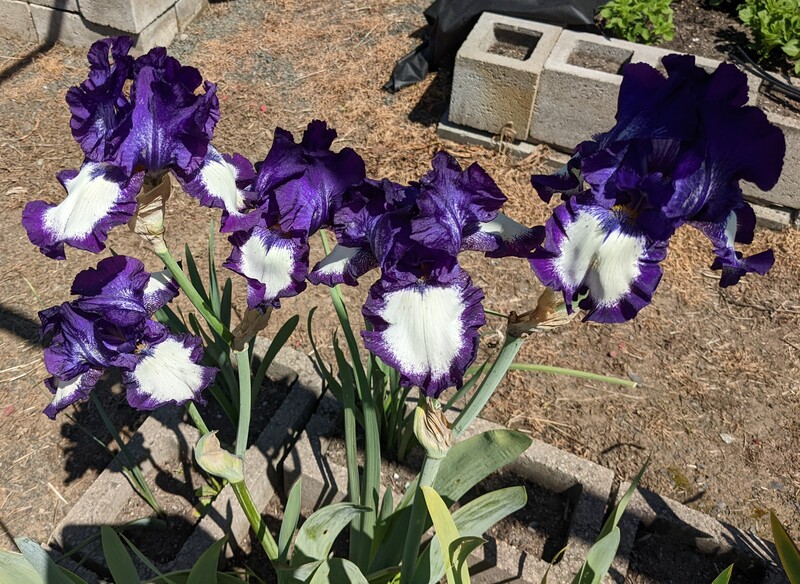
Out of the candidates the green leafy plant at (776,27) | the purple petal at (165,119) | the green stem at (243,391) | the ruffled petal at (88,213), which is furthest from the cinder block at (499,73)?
the ruffled petal at (88,213)

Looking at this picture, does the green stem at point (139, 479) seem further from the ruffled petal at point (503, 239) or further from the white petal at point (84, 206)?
the ruffled petal at point (503, 239)

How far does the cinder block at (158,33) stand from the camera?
4.25 metres

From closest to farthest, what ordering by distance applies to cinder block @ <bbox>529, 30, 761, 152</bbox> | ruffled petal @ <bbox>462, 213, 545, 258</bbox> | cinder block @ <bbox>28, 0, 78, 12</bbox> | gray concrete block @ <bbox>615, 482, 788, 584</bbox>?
ruffled petal @ <bbox>462, 213, 545, 258</bbox> < gray concrete block @ <bbox>615, 482, 788, 584</bbox> < cinder block @ <bbox>529, 30, 761, 152</bbox> < cinder block @ <bbox>28, 0, 78, 12</bbox>

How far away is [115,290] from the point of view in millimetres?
1200

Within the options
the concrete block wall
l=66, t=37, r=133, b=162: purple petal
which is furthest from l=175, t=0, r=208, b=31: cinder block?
l=66, t=37, r=133, b=162: purple petal

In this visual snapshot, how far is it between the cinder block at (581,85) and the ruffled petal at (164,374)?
8.53ft

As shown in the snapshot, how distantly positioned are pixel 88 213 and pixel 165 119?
0.19 meters

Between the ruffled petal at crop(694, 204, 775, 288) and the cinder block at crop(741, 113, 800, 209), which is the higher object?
the ruffled petal at crop(694, 204, 775, 288)

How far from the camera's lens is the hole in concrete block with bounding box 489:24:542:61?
366 centimetres

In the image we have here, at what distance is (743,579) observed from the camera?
1894mm

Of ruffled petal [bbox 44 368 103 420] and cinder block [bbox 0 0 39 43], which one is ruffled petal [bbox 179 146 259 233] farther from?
cinder block [bbox 0 0 39 43]

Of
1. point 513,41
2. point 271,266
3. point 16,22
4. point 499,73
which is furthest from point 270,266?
point 16,22

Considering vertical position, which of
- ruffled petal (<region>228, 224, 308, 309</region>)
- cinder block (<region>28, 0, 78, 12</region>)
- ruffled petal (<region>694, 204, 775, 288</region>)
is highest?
ruffled petal (<region>694, 204, 775, 288</region>)

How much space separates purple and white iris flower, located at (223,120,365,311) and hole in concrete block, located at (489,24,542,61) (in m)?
2.96
